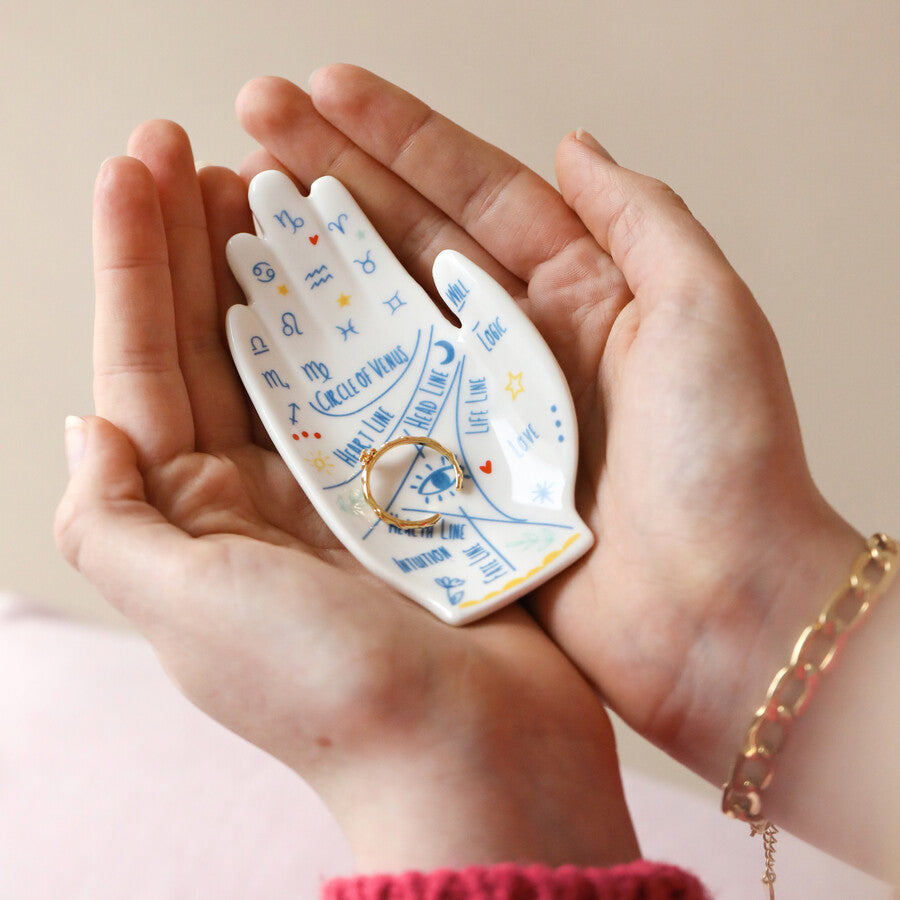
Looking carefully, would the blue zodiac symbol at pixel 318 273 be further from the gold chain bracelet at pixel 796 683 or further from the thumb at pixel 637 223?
the gold chain bracelet at pixel 796 683

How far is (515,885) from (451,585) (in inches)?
13.5

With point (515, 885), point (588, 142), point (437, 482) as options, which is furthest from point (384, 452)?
point (515, 885)

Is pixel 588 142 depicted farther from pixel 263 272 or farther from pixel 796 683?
pixel 796 683

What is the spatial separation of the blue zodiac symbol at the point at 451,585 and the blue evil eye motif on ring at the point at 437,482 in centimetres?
12

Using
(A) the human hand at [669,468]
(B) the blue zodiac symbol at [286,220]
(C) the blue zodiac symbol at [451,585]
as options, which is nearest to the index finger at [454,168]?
(A) the human hand at [669,468]

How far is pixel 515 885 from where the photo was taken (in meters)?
0.72

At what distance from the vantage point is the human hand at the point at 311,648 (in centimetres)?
82

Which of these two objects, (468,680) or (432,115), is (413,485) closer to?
(468,680)

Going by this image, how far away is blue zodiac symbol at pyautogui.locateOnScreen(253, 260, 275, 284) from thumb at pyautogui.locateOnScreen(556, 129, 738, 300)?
1.17ft

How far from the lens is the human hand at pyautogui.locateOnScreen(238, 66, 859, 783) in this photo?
92 centimetres

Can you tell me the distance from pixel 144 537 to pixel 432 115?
0.62 meters

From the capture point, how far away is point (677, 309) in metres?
0.98

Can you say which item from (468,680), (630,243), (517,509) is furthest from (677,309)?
(468,680)

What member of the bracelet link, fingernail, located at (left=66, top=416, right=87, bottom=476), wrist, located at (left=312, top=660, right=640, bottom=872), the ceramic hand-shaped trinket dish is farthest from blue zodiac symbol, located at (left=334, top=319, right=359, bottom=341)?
the bracelet link
